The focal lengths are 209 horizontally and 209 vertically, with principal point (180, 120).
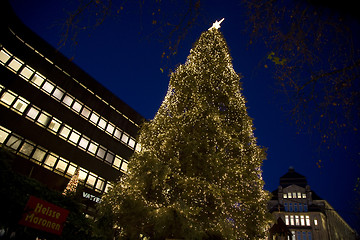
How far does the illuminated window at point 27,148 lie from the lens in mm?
16359

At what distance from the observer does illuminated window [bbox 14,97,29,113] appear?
16619 millimetres

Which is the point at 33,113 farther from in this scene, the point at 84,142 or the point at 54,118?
the point at 84,142

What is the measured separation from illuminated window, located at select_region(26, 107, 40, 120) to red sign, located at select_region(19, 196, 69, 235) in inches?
659

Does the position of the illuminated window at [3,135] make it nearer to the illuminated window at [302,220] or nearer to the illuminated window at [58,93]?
the illuminated window at [58,93]

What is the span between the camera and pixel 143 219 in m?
9.11

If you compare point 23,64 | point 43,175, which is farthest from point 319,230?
point 23,64

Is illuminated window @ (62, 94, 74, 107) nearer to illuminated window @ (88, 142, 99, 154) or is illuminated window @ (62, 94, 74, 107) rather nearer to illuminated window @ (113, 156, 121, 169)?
illuminated window @ (88, 142, 99, 154)

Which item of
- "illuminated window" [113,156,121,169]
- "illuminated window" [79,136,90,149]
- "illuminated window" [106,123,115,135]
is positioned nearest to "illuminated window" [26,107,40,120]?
"illuminated window" [79,136,90,149]

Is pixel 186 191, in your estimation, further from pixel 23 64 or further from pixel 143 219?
pixel 23 64

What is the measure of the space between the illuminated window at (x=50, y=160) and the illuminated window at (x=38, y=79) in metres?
6.31

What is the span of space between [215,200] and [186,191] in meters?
1.41

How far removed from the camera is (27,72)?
1770 centimetres

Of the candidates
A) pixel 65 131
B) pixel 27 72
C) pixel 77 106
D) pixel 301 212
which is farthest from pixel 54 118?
pixel 301 212

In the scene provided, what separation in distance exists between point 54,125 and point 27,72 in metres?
4.93
